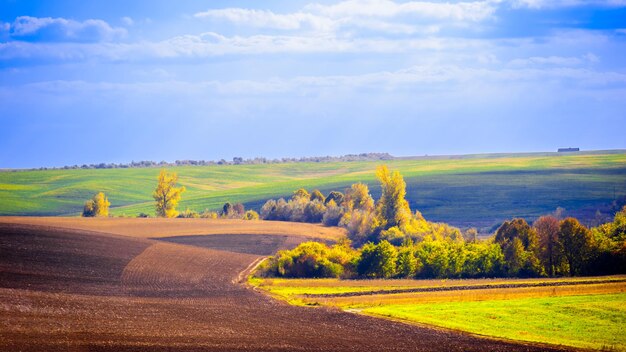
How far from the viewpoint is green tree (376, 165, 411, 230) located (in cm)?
9419

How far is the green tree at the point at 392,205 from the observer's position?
94188mm

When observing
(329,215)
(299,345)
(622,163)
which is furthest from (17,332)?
(622,163)

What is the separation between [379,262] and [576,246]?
1671cm

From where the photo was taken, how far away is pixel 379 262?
68.2 metres

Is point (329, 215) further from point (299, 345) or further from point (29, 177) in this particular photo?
point (29, 177)

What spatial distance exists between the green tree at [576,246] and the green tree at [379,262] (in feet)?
48.2

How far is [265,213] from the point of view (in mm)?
122562

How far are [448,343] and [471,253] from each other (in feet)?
120

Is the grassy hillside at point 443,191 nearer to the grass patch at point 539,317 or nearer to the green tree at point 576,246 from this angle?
the green tree at point 576,246

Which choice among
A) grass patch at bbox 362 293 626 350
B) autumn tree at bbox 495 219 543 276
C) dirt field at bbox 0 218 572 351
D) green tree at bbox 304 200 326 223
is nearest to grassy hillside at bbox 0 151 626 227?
green tree at bbox 304 200 326 223

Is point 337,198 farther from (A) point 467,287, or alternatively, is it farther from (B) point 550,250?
(A) point 467,287

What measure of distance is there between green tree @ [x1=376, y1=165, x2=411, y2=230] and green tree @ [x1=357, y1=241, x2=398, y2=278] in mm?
25106

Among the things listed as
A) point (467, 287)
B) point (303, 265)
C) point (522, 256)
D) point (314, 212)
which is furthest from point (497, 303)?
point (314, 212)

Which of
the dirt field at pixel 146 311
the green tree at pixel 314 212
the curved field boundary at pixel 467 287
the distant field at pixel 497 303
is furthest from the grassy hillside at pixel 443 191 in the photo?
the dirt field at pixel 146 311
